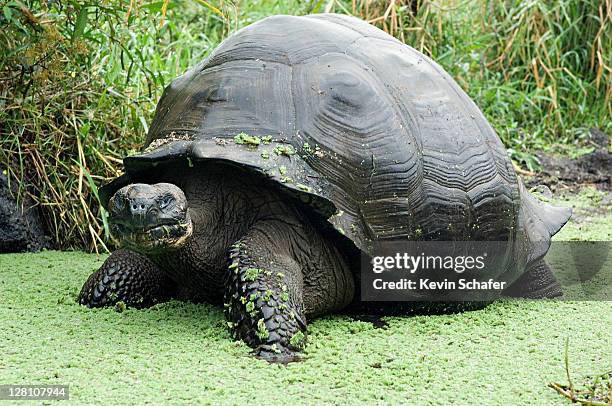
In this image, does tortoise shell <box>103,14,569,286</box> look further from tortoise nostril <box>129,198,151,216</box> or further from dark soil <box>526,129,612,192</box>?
dark soil <box>526,129,612,192</box>

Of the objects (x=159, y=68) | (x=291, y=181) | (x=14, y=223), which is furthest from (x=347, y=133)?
(x=159, y=68)

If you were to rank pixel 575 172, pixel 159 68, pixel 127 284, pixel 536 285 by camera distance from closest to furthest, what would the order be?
1. pixel 127 284
2. pixel 536 285
3. pixel 159 68
4. pixel 575 172

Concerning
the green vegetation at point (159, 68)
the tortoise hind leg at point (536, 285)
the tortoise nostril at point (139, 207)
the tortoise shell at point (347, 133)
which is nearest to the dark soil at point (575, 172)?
the green vegetation at point (159, 68)

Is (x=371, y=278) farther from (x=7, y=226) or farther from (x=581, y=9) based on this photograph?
(x=581, y=9)

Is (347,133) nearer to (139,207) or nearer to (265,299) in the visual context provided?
(265,299)

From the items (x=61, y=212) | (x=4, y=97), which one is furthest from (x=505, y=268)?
(x=4, y=97)

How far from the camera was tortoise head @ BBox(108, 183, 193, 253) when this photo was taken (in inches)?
105

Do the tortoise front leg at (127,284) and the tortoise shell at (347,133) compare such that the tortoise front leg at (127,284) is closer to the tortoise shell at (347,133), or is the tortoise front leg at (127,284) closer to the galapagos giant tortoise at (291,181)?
the galapagos giant tortoise at (291,181)

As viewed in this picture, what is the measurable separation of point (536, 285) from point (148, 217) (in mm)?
1904

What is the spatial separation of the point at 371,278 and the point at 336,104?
66 centimetres

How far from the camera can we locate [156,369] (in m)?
2.47

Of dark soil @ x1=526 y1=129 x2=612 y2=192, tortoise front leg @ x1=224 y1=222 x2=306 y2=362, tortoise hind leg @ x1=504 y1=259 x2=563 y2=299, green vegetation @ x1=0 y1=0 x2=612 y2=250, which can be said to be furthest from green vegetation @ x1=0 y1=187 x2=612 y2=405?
dark soil @ x1=526 y1=129 x2=612 y2=192

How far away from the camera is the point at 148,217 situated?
268cm

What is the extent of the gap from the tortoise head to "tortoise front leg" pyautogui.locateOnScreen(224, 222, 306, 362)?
0.75 feet
